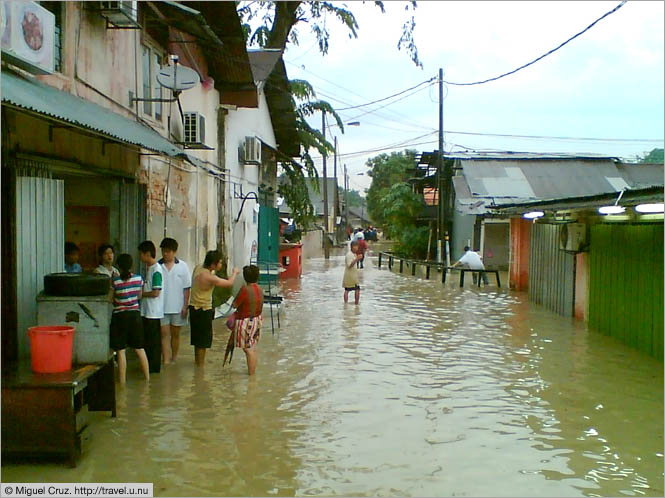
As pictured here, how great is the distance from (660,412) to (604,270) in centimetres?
522

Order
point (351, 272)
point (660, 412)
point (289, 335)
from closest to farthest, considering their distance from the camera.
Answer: point (660, 412) < point (289, 335) < point (351, 272)

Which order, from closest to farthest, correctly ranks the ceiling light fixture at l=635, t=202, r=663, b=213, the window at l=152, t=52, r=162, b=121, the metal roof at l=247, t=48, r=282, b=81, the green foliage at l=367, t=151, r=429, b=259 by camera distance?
1. the ceiling light fixture at l=635, t=202, r=663, b=213
2. the window at l=152, t=52, r=162, b=121
3. the metal roof at l=247, t=48, r=282, b=81
4. the green foliage at l=367, t=151, r=429, b=259

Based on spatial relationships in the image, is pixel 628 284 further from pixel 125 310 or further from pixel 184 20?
pixel 184 20

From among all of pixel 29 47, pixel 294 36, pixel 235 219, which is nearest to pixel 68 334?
pixel 29 47

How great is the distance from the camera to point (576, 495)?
5.09m

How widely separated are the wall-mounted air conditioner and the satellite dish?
3755mm

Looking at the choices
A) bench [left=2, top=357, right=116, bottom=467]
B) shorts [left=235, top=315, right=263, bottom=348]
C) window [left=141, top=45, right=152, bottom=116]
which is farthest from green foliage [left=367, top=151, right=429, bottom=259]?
bench [left=2, top=357, right=116, bottom=467]

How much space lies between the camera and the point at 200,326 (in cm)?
892

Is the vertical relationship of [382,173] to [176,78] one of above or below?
above

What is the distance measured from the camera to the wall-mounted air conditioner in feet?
19.0

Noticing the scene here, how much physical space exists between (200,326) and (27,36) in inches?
167

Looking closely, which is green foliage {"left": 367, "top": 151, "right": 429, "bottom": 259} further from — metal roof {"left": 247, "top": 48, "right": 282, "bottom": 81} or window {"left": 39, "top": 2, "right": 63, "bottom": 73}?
window {"left": 39, "top": 2, "right": 63, "bottom": 73}

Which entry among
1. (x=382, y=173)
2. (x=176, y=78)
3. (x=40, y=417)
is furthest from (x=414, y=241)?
(x=382, y=173)

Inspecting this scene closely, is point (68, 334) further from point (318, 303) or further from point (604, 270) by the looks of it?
point (318, 303)
